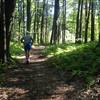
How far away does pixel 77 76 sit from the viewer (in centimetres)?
1098

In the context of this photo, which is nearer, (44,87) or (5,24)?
(44,87)

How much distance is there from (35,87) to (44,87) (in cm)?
33

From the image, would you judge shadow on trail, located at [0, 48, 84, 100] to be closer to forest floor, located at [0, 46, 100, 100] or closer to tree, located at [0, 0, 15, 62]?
forest floor, located at [0, 46, 100, 100]

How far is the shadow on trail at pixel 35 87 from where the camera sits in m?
8.92

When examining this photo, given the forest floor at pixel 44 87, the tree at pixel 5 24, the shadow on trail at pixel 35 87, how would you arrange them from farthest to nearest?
the tree at pixel 5 24 → the shadow on trail at pixel 35 87 → the forest floor at pixel 44 87

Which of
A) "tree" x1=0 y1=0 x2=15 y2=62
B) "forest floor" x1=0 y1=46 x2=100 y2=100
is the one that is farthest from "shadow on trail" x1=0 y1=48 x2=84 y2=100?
"tree" x1=0 y1=0 x2=15 y2=62

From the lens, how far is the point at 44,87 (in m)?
9.93

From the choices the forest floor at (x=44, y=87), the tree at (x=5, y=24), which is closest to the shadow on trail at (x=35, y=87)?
the forest floor at (x=44, y=87)

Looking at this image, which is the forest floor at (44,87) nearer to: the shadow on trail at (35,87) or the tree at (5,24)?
the shadow on trail at (35,87)

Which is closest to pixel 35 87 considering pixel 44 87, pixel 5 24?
pixel 44 87

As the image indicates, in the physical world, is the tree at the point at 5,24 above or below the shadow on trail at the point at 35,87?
above

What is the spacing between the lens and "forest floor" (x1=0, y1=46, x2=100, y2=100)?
8.80 m

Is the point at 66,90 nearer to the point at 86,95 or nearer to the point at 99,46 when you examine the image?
the point at 86,95

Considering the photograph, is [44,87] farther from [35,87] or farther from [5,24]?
[5,24]
